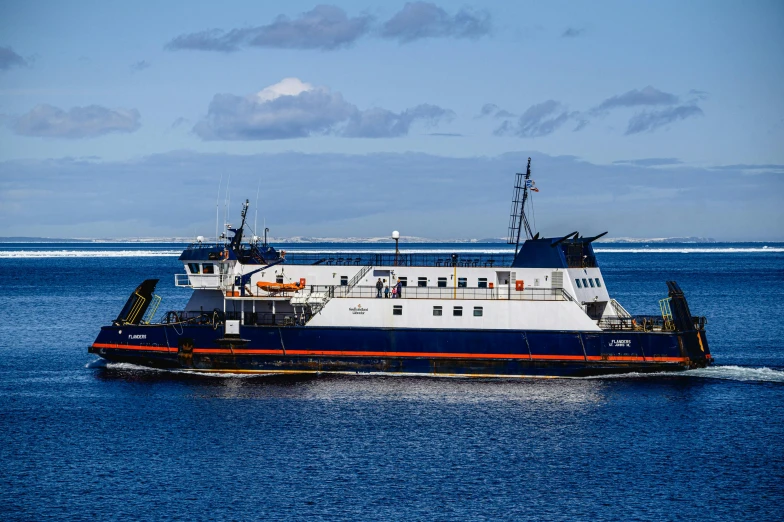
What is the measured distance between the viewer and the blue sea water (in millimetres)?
29719

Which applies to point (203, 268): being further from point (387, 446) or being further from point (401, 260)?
point (387, 446)

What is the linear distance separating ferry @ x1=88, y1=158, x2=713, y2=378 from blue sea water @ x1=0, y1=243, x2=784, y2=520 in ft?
3.39

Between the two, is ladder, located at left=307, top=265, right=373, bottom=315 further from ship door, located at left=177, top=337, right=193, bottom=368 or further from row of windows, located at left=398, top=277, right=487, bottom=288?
ship door, located at left=177, top=337, right=193, bottom=368

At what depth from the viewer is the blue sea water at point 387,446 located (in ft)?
97.5

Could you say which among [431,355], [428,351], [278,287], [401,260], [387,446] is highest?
[401,260]

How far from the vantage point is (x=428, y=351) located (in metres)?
46.4

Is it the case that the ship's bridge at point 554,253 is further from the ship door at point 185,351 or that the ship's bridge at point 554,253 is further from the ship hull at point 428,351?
the ship door at point 185,351

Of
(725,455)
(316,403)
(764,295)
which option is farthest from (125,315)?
(764,295)

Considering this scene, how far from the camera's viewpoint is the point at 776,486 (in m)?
31.4

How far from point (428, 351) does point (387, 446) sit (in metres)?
11.4

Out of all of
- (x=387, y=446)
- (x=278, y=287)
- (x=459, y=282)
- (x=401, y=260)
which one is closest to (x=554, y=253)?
(x=459, y=282)

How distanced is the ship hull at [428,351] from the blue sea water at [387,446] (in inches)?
30.8

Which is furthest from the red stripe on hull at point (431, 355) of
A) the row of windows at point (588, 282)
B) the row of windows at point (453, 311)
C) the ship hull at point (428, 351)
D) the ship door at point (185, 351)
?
the row of windows at point (588, 282)

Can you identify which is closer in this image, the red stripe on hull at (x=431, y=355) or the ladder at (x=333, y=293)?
the red stripe on hull at (x=431, y=355)
